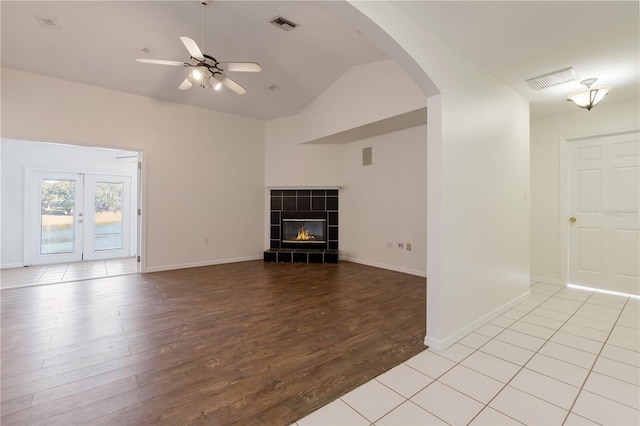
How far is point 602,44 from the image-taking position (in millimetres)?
2480

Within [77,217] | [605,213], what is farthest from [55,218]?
[605,213]

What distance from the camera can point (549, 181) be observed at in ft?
14.5

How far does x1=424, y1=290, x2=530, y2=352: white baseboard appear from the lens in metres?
2.34

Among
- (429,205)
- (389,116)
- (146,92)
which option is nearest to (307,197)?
(389,116)

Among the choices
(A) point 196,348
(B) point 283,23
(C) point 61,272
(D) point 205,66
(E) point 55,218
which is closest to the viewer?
A: (A) point 196,348

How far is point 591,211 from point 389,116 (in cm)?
329

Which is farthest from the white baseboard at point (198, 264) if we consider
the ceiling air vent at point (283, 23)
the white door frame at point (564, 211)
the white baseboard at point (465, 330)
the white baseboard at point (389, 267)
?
the white door frame at point (564, 211)

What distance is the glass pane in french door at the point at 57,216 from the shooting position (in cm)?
579

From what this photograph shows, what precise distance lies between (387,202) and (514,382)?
3595 mm

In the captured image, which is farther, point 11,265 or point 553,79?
point 11,265

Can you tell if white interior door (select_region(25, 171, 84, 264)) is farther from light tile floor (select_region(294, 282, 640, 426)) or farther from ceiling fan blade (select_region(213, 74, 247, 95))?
light tile floor (select_region(294, 282, 640, 426))

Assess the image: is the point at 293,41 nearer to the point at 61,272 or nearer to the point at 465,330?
Answer: the point at 465,330

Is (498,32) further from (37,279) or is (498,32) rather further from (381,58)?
(37,279)

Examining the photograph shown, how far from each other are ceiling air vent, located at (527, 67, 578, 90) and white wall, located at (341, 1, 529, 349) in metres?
0.24
